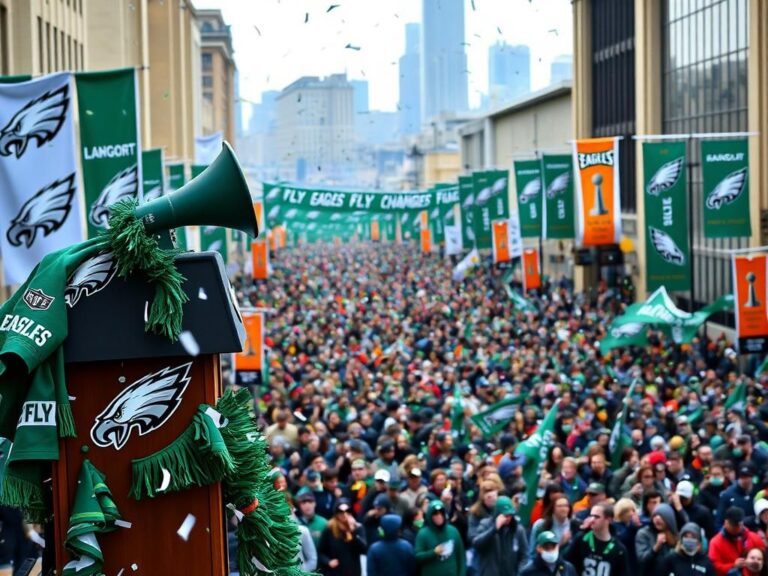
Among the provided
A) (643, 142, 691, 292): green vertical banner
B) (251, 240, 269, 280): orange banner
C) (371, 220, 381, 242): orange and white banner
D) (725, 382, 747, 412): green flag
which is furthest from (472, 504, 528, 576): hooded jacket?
(371, 220, 381, 242): orange and white banner

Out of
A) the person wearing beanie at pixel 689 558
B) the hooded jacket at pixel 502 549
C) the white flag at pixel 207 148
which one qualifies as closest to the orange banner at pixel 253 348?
the hooded jacket at pixel 502 549

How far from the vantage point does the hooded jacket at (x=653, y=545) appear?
9.84m

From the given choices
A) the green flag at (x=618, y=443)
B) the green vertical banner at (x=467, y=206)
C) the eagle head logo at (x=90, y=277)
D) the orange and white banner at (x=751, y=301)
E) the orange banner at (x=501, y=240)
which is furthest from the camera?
the green vertical banner at (x=467, y=206)

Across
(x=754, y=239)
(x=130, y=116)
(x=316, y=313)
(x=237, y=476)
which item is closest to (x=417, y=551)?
(x=130, y=116)

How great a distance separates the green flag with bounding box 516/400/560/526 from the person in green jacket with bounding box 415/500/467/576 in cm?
191

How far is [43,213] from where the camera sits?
1070cm

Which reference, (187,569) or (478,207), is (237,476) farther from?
(478,207)

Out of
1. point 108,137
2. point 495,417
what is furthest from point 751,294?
point 108,137

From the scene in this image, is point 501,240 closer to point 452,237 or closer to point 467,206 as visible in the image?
point 467,206

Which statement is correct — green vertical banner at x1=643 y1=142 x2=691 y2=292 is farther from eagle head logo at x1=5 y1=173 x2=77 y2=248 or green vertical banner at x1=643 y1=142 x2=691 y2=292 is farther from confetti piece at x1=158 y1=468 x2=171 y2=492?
confetti piece at x1=158 y1=468 x2=171 y2=492

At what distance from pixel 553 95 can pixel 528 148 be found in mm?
6644

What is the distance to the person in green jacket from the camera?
9.97 m

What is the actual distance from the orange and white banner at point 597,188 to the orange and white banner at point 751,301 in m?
6.07

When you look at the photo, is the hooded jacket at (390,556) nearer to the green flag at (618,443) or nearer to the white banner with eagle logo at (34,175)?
the white banner with eagle logo at (34,175)
